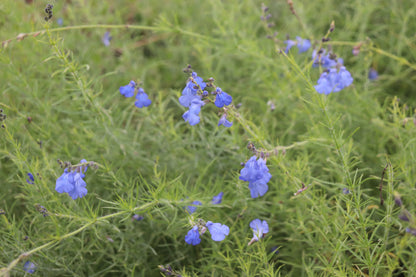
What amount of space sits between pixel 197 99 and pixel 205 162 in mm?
1008

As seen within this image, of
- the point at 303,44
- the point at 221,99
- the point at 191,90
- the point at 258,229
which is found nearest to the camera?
the point at 221,99

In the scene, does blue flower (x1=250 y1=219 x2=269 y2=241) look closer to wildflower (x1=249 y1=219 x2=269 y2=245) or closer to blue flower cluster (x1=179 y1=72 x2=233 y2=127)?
wildflower (x1=249 y1=219 x2=269 y2=245)

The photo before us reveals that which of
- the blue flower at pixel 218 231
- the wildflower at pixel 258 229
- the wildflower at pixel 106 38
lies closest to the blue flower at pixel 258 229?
the wildflower at pixel 258 229

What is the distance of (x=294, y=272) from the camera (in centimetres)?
256

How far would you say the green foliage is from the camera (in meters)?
2.18

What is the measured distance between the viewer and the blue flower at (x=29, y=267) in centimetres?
222

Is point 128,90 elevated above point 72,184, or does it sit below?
above

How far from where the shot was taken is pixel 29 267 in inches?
87.5

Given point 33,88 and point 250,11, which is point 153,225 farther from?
point 250,11

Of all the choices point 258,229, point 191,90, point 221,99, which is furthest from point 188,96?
point 258,229

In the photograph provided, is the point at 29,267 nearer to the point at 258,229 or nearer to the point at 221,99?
the point at 258,229

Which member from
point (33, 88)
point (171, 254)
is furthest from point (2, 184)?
point (171, 254)

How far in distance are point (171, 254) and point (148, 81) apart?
209 cm

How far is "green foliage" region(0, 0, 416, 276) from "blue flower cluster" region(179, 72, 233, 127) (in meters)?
0.10
